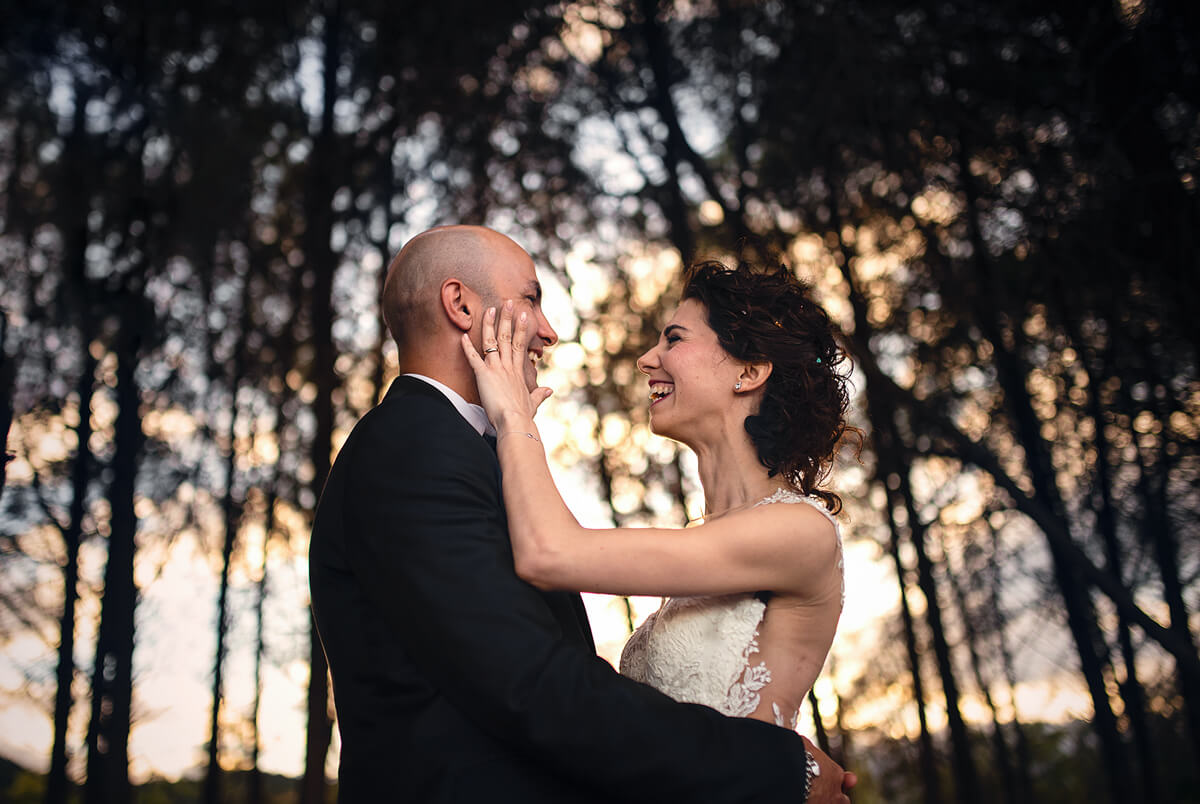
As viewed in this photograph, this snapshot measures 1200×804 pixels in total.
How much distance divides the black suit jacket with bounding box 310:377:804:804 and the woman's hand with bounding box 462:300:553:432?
5.8 inches

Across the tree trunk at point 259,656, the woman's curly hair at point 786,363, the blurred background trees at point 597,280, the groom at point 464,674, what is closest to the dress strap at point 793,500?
the woman's curly hair at point 786,363

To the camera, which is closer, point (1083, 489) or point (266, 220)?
point (1083, 489)

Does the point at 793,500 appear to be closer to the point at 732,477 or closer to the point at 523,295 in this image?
the point at 732,477

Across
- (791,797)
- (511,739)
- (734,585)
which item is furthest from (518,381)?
(791,797)

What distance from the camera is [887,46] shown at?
7430mm

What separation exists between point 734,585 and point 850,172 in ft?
31.2

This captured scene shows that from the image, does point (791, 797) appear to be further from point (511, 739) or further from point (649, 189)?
A: point (649, 189)

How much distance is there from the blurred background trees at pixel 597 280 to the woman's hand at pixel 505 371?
3.93 metres

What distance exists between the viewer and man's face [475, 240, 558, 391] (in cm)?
211

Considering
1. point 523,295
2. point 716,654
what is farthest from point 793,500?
point 523,295

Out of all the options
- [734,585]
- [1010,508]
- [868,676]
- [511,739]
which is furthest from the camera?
[868,676]

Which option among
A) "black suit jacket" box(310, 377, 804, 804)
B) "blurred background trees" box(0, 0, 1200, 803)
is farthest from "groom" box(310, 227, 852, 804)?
"blurred background trees" box(0, 0, 1200, 803)

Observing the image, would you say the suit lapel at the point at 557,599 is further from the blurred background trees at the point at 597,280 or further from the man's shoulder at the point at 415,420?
the blurred background trees at the point at 597,280

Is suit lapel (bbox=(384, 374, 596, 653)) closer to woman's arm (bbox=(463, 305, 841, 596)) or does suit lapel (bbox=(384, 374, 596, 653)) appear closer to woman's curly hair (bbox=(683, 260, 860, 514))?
woman's arm (bbox=(463, 305, 841, 596))
